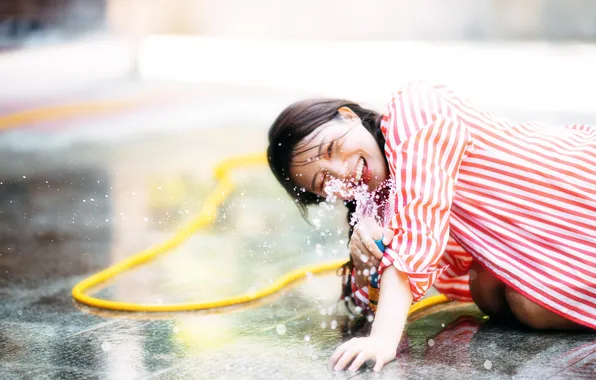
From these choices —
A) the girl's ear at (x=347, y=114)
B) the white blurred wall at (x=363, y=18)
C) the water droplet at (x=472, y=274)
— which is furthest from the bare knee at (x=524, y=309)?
the white blurred wall at (x=363, y=18)

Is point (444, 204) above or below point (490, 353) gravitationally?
above

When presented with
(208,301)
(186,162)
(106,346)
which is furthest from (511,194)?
(186,162)

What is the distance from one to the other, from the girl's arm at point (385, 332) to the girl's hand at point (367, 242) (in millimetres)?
96

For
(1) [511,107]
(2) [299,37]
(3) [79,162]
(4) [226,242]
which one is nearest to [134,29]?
(2) [299,37]

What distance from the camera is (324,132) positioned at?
212cm

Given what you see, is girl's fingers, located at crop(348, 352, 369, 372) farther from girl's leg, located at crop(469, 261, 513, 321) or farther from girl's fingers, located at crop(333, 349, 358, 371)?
girl's leg, located at crop(469, 261, 513, 321)

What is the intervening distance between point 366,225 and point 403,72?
765cm

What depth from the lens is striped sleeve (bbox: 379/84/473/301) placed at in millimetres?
1924

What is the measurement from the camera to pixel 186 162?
15.6 ft

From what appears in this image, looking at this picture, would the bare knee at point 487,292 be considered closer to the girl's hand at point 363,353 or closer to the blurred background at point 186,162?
the blurred background at point 186,162

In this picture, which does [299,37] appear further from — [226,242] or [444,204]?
[444,204]

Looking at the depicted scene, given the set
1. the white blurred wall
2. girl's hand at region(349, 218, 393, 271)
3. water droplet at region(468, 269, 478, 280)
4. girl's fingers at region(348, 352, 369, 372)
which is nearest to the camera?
girl's fingers at region(348, 352, 369, 372)

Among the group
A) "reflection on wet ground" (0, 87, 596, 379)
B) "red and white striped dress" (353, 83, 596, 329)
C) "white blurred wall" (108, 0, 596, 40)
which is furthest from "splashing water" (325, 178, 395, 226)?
"white blurred wall" (108, 0, 596, 40)

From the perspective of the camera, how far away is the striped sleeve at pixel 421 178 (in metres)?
1.92
